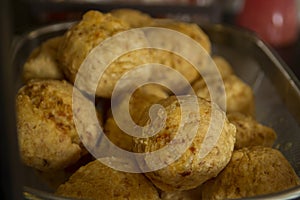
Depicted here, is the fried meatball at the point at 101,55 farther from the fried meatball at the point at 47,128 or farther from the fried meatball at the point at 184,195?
the fried meatball at the point at 184,195

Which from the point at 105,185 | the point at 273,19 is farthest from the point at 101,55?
the point at 273,19

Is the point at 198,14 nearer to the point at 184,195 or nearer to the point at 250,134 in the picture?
the point at 250,134

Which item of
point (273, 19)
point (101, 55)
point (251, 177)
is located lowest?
point (273, 19)

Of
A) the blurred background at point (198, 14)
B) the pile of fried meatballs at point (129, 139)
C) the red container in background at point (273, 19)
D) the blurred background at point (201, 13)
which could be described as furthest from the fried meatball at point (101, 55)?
the red container in background at point (273, 19)

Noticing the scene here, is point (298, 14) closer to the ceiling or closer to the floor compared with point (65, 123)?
closer to the floor

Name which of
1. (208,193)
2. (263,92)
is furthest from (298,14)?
(208,193)

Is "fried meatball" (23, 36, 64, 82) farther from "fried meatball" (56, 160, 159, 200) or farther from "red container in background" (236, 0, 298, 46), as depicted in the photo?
"red container in background" (236, 0, 298, 46)

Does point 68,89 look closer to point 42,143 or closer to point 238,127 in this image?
point 42,143
